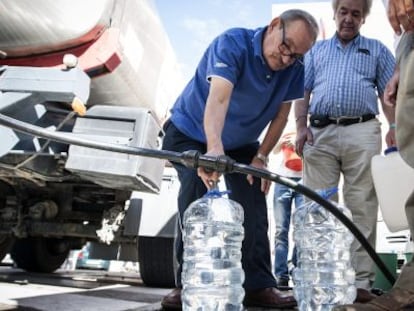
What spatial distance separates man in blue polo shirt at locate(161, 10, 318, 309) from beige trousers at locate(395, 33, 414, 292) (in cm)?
53

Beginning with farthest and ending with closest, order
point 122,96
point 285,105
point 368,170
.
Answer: point 122,96, point 368,170, point 285,105

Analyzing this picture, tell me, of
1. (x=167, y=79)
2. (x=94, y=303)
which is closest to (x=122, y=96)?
(x=167, y=79)

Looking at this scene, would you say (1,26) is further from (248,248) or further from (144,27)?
(248,248)

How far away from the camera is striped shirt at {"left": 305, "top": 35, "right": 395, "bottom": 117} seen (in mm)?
2965

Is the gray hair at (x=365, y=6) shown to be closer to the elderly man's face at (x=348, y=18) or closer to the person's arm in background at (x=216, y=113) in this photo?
the elderly man's face at (x=348, y=18)

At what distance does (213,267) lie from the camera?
7.77 feet

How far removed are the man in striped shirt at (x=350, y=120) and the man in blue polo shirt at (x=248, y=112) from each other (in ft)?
1.78

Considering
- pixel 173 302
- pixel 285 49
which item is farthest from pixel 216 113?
pixel 173 302

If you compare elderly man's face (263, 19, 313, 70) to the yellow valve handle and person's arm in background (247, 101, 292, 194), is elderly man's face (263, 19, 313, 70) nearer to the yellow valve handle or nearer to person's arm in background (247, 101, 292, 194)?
person's arm in background (247, 101, 292, 194)

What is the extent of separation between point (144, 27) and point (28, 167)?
136cm

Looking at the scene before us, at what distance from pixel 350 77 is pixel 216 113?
1.33 m

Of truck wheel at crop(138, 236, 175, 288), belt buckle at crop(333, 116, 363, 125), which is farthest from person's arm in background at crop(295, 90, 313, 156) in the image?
truck wheel at crop(138, 236, 175, 288)

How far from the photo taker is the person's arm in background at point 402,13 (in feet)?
5.57

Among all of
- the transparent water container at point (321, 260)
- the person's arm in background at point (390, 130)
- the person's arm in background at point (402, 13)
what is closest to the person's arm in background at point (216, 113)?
the person's arm in background at point (402, 13)
